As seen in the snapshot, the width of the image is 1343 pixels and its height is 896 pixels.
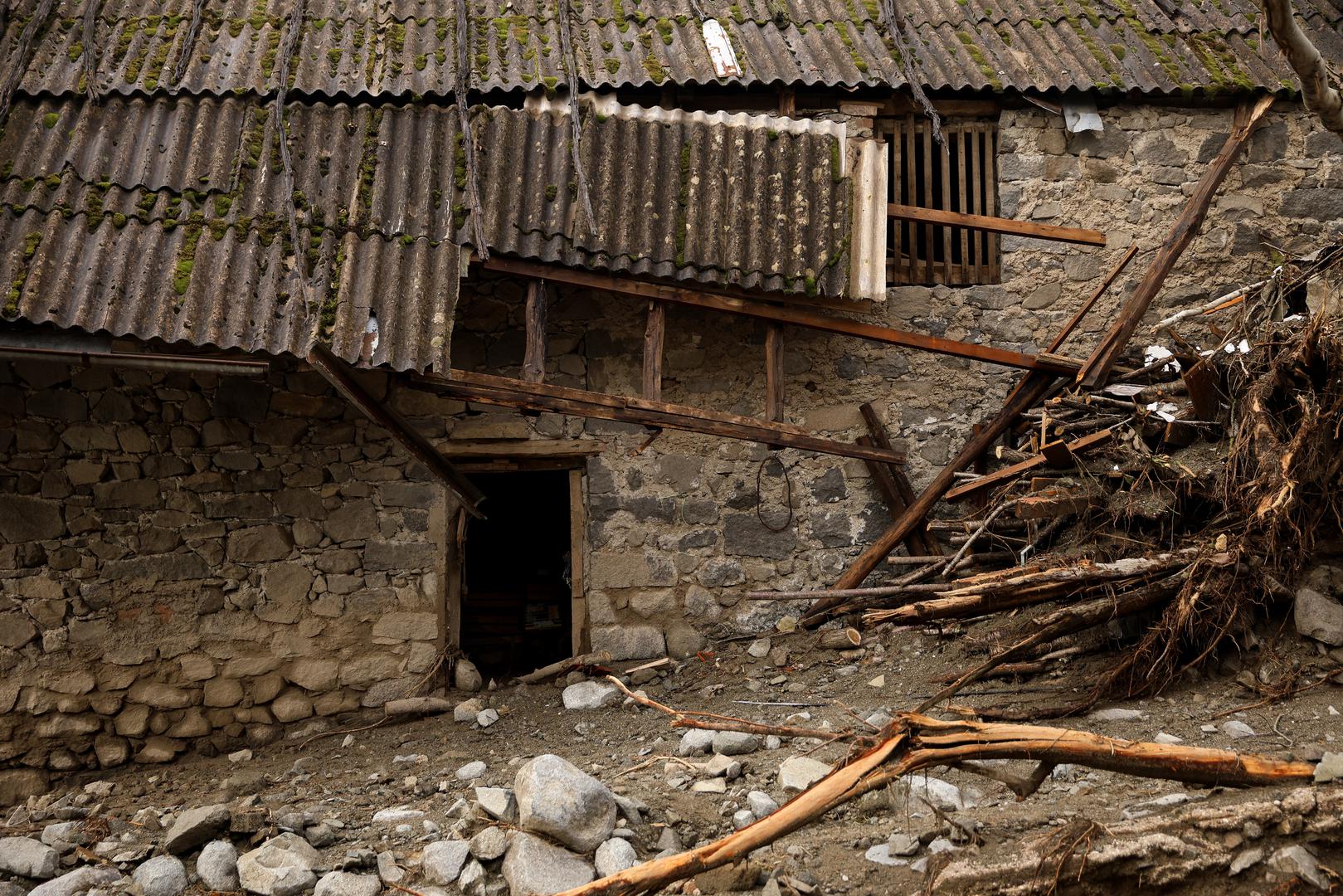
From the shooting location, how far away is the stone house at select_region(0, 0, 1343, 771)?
20.0ft

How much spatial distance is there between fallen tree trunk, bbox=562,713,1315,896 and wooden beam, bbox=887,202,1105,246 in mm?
3663

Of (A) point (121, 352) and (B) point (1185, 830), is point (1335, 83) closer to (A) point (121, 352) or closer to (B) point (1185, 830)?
(B) point (1185, 830)

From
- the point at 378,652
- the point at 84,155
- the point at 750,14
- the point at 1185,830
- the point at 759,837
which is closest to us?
the point at 759,837

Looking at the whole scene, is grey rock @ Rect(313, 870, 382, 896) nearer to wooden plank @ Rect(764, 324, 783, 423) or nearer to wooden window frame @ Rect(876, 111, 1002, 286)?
wooden plank @ Rect(764, 324, 783, 423)

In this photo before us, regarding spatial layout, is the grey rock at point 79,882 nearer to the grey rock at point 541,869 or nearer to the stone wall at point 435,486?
the grey rock at point 541,869

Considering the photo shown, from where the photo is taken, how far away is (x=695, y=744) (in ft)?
18.4

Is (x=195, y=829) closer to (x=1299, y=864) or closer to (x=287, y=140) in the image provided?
(x=287, y=140)

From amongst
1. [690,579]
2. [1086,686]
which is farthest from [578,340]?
[1086,686]

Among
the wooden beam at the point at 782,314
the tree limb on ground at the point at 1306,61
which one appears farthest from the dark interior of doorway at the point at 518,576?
the tree limb on ground at the point at 1306,61

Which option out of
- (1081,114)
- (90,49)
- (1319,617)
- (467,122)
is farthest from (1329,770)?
(90,49)

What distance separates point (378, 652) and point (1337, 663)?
5.07m

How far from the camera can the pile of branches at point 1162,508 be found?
5.34 meters

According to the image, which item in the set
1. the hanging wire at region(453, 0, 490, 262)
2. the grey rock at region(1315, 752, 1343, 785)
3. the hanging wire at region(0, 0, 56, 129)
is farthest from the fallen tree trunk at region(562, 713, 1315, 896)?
the hanging wire at region(0, 0, 56, 129)

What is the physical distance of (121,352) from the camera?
5.66 metres
